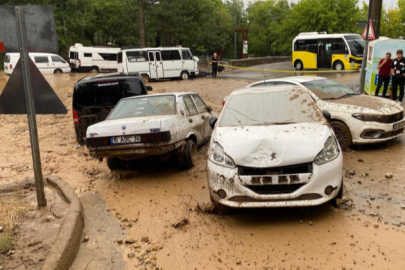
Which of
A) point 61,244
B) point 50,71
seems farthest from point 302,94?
point 50,71

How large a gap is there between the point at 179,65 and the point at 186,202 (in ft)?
68.3

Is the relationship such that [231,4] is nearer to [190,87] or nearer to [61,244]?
[190,87]

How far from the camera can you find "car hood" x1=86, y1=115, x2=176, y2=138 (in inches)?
247

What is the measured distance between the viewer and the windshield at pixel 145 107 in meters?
7.14

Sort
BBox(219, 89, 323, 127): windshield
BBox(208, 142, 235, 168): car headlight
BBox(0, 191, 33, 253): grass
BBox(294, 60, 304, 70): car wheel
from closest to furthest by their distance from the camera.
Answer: BBox(0, 191, 33, 253): grass, BBox(208, 142, 235, 168): car headlight, BBox(219, 89, 323, 127): windshield, BBox(294, 60, 304, 70): car wheel

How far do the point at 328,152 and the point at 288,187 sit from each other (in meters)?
0.67

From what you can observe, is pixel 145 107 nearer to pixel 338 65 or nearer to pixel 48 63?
pixel 338 65

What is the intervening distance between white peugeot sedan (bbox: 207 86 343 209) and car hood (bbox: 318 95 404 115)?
9.07 ft

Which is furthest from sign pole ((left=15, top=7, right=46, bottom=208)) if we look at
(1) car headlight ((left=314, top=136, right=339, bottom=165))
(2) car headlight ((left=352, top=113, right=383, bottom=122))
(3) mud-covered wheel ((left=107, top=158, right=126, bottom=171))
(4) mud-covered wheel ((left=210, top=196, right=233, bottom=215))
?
(2) car headlight ((left=352, top=113, right=383, bottom=122))

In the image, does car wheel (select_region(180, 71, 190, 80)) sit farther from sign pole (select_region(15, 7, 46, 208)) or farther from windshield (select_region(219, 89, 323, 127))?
sign pole (select_region(15, 7, 46, 208))

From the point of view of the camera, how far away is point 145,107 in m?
7.36

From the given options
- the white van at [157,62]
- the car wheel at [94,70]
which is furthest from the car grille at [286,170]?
the car wheel at [94,70]

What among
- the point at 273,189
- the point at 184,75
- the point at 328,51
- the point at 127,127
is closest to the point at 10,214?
the point at 127,127

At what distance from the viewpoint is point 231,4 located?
91.4m
